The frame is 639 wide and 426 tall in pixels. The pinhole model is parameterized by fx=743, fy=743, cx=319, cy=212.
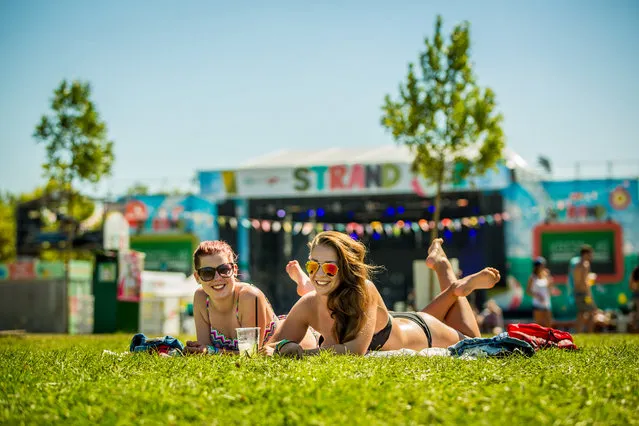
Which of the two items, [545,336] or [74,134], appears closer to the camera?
[545,336]

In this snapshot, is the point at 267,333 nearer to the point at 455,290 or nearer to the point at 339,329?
the point at 339,329

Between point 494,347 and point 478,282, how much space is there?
0.83 meters

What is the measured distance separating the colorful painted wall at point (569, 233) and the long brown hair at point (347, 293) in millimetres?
16912

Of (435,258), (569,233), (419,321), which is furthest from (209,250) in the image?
(569,233)

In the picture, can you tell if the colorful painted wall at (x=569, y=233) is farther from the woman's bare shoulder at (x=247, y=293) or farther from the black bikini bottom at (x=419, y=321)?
the woman's bare shoulder at (x=247, y=293)

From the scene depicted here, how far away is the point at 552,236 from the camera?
71.4 feet

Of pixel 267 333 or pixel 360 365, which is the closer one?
pixel 360 365

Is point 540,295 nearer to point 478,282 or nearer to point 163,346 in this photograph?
point 478,282

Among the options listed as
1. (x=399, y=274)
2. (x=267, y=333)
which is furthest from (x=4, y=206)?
(x=267, y=333)

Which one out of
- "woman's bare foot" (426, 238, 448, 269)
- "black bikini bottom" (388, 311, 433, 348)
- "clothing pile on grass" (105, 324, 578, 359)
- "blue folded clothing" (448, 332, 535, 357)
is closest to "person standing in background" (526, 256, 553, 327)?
"woman's bare foot" (426, 238, 448, 269)

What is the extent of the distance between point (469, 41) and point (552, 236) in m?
9.23

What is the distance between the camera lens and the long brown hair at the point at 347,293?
5.12 metres

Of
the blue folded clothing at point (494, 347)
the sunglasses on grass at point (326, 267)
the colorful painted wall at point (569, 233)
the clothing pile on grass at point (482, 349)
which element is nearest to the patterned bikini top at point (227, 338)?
the sunglasses on grass at point (326, 267)

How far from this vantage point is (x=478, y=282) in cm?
610
